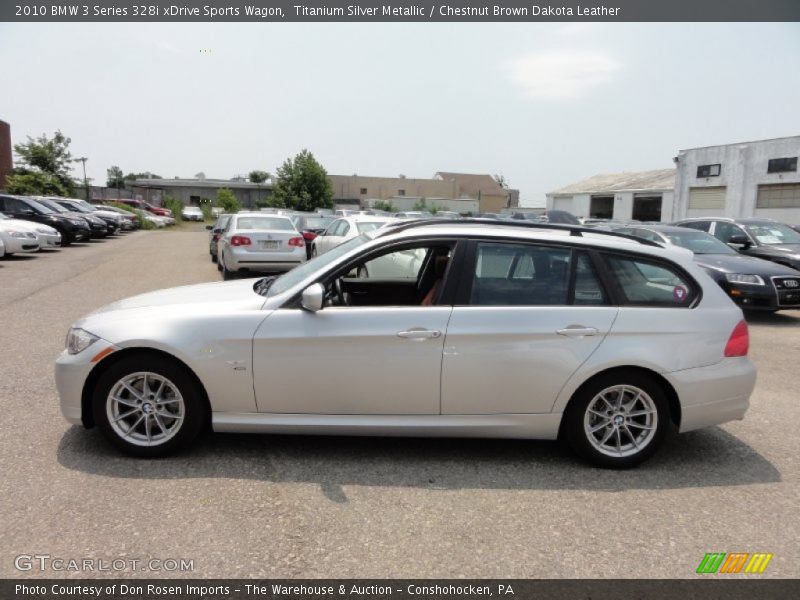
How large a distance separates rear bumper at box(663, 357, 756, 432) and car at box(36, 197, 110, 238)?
24647mm

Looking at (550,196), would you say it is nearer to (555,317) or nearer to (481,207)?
(481,207)

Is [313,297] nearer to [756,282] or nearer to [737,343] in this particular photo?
[737,343]

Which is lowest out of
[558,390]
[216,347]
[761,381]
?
[761,381]

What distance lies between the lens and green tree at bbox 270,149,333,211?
198 ft

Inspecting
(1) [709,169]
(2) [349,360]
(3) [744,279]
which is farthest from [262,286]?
(1) [709,169]

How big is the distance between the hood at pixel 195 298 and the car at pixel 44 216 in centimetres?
2049

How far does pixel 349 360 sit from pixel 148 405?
1.41 m

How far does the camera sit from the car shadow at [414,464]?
→ 3840mm

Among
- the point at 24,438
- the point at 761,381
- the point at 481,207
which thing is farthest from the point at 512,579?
the point at 481,207

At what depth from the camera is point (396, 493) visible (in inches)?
145

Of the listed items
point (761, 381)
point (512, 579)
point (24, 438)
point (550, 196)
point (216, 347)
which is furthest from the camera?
point (550, 196)

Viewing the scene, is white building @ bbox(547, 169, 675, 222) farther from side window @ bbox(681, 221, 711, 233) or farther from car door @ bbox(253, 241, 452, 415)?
car door @ bbox(253, 241, 452, 415)

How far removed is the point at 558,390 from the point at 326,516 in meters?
1.71

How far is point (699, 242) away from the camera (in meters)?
11.7
